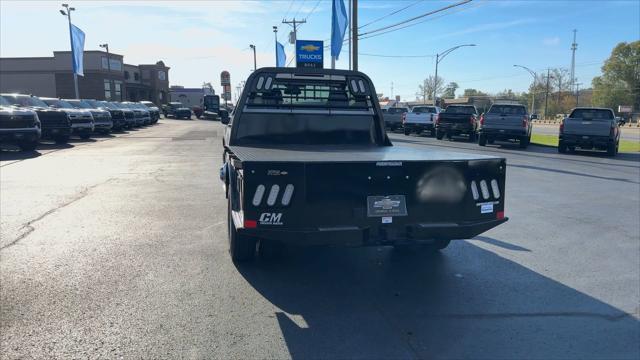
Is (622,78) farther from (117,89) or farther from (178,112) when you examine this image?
(117,89)

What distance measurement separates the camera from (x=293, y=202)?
4.00 m

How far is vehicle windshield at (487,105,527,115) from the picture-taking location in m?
21.6

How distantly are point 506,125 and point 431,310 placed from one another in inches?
736

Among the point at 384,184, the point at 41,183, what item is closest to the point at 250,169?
the point at 384,184

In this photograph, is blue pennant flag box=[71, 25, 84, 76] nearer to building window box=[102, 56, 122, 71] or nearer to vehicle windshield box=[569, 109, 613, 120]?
building window box=[102, 56, 122, 71]

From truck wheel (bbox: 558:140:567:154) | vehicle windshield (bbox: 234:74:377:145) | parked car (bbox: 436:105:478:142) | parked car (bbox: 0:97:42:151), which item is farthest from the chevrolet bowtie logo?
vehicle windshield (bbox: 234:74:377:145)

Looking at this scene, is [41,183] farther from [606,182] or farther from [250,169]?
[606,182]

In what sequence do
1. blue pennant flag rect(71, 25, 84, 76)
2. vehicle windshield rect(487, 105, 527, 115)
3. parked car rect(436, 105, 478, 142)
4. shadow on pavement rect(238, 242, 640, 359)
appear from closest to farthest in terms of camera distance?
1. shadow on pavement rect(238, 242, 640, 359)
2. vehicle windshield rect(487, 105, 527, 115)
3. parked car rect(436, 105, 478, 142)
4. blue pennant flag rect(71, 25, 84, 76)

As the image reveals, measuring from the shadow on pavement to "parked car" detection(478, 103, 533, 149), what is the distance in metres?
16.8

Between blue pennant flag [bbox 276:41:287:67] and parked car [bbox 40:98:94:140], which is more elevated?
blue pennant flag [bbox 276:41:287:67]

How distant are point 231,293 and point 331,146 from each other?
2362 millimetres

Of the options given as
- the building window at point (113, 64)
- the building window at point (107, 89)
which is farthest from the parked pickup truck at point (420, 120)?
the building window at point (113, 64)

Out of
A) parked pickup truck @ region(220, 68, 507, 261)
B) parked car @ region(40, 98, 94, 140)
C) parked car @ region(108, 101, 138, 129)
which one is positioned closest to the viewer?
parked pickup truck @ region(220, 68, 507, 261)

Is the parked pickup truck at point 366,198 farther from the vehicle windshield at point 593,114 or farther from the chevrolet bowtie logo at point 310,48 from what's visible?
the chevrolet bowtie logo at point 310,48
